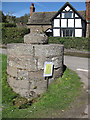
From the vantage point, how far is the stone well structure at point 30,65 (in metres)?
5.74

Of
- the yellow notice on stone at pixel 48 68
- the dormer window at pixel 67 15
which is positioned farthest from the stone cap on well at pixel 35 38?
the dormer window at pixel 67 15

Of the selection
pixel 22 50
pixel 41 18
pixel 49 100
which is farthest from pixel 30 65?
pixel 41 18

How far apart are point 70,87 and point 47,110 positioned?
1.94 metres

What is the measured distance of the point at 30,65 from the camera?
5.77 m

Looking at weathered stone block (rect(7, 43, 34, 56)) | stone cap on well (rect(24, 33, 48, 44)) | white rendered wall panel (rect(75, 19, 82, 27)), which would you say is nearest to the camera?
weathered stone block (rect(7, 43, 34, 56))

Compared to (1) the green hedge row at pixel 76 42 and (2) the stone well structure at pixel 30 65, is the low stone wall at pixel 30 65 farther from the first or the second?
(1) the green hedge row at pixel 76 42

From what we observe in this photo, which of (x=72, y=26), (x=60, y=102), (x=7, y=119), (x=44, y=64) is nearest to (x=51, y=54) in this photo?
(x=44, y=64)

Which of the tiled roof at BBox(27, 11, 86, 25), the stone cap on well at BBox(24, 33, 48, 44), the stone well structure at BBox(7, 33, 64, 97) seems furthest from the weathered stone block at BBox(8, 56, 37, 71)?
the tiled roof at BBox(27, 11, 86, 25)

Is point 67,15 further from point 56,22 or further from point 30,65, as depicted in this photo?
point 30,65

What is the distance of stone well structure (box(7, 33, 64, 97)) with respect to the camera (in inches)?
226

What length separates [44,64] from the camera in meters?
5.84

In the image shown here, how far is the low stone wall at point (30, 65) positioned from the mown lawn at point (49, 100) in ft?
1.14

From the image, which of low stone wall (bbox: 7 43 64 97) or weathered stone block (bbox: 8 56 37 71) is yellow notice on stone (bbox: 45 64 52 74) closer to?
low stone wall (bbox: 7 43 64 97)

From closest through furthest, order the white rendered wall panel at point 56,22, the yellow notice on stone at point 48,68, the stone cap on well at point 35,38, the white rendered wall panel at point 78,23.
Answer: the yellow notice on stone at point 48,68 → the stone cap on well at point 35,38 → the white rendered wall panel at point 78,23 → the white rendered wall panel at point 56,22
